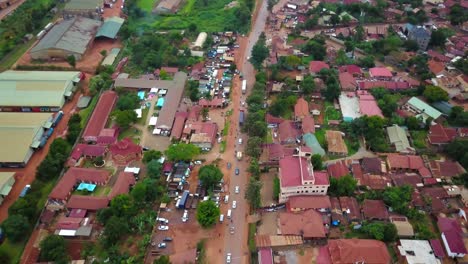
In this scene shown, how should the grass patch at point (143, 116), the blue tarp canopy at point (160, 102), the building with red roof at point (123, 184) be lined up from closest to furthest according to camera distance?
the building with red roof at point (123, 184) → the grass patch at point (143, 116) → the blue tarp canopy at point (160, 102)

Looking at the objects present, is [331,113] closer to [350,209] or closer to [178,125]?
[350,209]

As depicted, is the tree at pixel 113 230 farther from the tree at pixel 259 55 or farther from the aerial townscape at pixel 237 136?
the tree at pixel 259 55

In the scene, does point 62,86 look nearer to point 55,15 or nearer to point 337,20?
point 55,15

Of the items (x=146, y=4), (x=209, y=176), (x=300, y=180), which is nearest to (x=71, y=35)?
(x=146, y=4)

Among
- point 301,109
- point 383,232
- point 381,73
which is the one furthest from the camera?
point 381,73

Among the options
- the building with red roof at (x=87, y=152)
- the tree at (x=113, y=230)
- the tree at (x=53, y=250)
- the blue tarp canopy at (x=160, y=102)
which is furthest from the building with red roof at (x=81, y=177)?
the blue tarp canopy at (x=160, y=102)

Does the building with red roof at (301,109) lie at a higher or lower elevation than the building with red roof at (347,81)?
higher

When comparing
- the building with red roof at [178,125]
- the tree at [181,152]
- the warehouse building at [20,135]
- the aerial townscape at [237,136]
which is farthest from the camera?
the building with red roof at [178,125]
